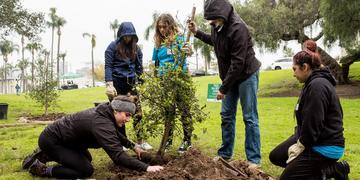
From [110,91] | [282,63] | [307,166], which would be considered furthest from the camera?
[282,63]

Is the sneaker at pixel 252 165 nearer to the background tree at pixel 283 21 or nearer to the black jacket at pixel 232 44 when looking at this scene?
the black jacket at pixel 232 44

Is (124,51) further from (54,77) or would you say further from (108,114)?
(54,77)

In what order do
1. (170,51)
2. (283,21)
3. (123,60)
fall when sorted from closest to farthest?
(170,51) < (123,60) < (283,21)

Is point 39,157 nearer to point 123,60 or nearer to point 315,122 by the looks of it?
point 123,60

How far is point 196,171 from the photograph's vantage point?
170 inches

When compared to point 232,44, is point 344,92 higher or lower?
lower

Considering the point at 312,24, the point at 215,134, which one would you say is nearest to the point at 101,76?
the point at 312,24

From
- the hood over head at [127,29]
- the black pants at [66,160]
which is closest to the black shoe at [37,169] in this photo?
the black pants at [66,160]

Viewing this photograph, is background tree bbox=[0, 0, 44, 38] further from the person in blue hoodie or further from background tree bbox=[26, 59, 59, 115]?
the person in blue hoodie

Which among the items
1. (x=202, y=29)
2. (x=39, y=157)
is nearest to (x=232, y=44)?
(x=39, y=157)

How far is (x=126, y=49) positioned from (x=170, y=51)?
1.12 meters

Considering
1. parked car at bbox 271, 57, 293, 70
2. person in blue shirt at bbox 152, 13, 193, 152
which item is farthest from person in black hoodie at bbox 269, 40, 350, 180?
parked car at bbox 271, 57, 293, 70

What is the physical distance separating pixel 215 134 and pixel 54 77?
A: 24.8 ft

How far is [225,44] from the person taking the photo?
4.91m
